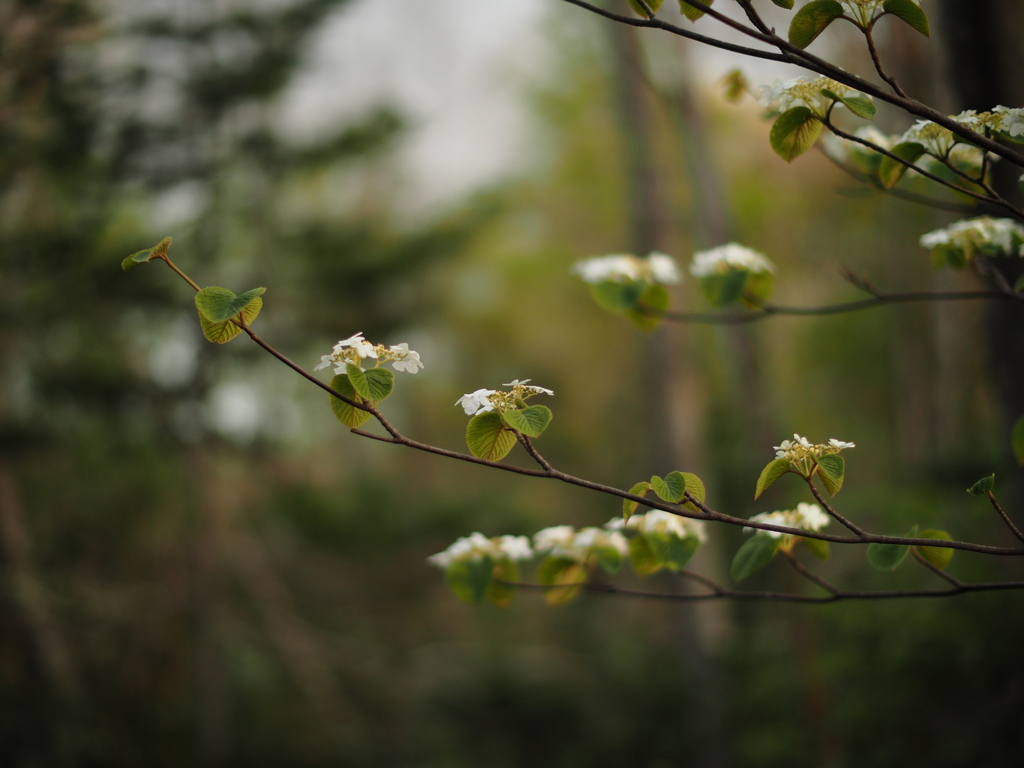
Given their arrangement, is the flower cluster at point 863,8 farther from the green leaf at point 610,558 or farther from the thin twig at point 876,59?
the green leaf at point 610,558

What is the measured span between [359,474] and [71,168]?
3140 mm

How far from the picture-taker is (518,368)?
1189 centimetres

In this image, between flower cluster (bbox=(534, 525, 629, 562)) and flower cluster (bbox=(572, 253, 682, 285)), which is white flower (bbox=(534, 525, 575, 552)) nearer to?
flower cluster (bbox=(534, 525, 629, 562))

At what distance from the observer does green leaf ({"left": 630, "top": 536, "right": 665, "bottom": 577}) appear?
3.14 feet

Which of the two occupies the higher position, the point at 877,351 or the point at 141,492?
the point at 877,351

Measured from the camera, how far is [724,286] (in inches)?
43.9

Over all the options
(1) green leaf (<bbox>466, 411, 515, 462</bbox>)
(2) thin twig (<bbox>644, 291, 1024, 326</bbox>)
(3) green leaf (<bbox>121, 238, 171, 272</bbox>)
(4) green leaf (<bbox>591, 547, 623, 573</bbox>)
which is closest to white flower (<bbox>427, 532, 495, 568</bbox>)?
(4) green leaf (<bbox>591, 547, 623, 573</bbox>)

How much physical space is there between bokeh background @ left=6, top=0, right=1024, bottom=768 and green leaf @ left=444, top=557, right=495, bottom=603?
1.95 metres

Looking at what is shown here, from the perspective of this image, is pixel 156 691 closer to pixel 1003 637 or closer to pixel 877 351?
pixel 1003 637

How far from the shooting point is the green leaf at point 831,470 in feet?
2.31

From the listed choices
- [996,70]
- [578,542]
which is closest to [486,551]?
[578,542]

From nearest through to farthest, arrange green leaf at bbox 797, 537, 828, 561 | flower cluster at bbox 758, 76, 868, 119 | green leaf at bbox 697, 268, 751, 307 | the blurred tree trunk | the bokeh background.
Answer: flower cluster at bbox 758, 76, 868, 119, green leaf at bbox 797, 537, 828, 561, green leaf at bbox 697, 268, 751, 307, the blurred tree trunk, the bokeh background

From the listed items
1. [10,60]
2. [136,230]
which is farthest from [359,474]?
[10,60]

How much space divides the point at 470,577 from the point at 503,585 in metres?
0.08
